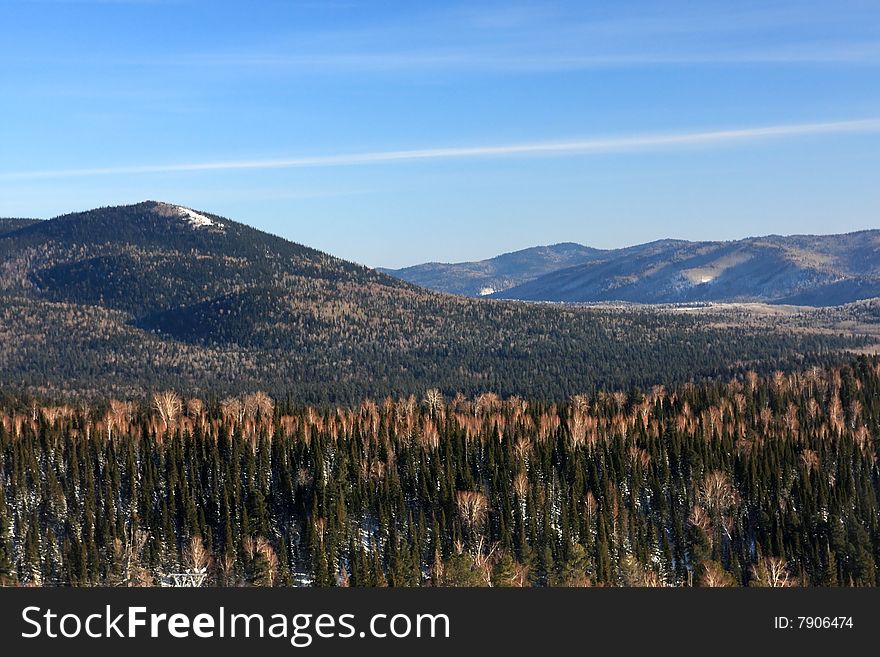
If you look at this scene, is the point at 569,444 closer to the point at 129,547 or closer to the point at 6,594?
the point at 129,547

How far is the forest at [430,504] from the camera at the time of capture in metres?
135

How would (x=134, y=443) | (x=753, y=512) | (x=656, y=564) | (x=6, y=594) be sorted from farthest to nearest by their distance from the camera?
(x=134, y=443), (x=753, y=512), (x=656, y=564), (x=6, y=594)

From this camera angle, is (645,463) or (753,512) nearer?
(753,512)

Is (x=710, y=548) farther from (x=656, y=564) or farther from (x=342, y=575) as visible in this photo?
(x=342, y=575)

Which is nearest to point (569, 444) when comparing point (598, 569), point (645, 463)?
point (645, 463)

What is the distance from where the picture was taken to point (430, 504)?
158 meters

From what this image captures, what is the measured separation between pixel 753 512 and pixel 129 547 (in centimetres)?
9099

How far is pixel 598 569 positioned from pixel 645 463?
39818 millimetres

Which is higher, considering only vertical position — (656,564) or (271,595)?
(271,595)

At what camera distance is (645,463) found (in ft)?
567

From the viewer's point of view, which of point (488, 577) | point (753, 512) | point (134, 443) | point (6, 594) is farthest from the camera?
point (134, 443)

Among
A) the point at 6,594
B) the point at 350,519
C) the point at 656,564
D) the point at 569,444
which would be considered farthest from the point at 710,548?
the point at 6,594

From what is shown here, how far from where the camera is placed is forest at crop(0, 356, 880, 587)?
135000 mm

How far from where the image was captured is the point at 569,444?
177125 mm
